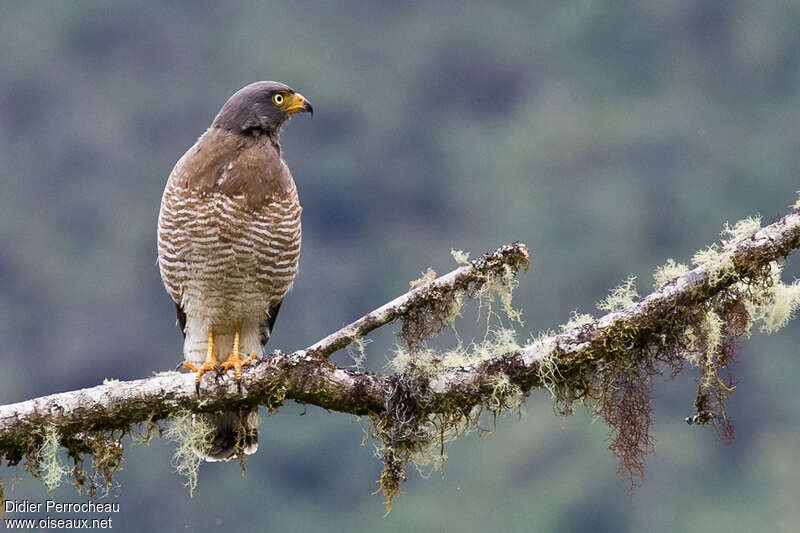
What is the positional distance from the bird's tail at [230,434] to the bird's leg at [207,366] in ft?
0.80

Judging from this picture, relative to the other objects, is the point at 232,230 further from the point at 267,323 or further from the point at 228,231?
the point at 267,323

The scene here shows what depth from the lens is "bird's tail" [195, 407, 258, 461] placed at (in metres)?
5.69

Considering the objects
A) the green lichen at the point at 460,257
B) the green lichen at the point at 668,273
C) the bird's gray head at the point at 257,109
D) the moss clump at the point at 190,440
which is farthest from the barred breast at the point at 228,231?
the green lichen at the point at 668,273

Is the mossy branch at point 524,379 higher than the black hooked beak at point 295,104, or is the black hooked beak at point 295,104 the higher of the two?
the black hooked beak at point 295,104

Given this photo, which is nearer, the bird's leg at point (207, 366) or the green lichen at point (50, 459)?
the green lichen at point (50, 459)

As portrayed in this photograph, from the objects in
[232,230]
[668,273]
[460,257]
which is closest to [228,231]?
[232,230]

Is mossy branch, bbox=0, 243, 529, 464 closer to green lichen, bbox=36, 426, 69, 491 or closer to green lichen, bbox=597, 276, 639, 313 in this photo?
green lichen, bbox=36, 426, 69, 491

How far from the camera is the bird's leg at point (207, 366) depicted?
5.39 meters

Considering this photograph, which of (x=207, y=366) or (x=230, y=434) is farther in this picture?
(x=230, y=434)

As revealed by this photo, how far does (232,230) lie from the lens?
6.09 m

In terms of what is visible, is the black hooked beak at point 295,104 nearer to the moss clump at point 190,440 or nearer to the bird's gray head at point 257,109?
the bird's gray head at point 257,109

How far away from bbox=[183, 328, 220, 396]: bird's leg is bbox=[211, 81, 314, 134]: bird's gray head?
1033mm

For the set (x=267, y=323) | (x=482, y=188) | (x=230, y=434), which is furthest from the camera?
(x=482, y=188)

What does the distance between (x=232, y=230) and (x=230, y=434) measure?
0.95m
